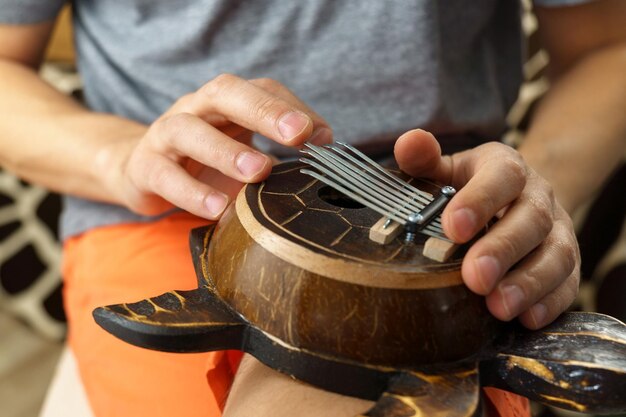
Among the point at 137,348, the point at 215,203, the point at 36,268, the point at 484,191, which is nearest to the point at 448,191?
the point at 484,191

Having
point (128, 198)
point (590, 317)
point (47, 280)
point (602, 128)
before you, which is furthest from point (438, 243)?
point (47, 280)

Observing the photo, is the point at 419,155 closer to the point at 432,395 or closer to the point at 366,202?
the point at 366,202

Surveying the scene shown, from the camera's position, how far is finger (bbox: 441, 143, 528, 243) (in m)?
0.67

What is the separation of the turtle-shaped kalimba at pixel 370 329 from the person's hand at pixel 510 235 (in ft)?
0.08

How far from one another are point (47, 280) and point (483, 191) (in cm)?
148

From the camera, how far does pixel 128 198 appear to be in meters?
1.03

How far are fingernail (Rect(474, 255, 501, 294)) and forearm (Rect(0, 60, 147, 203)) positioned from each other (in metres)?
0.64

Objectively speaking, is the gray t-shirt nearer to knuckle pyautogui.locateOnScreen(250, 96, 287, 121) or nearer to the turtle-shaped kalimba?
knuckle pyautogui.locateOnScreen(250, 96, 287, 121)

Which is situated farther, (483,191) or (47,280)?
(47,280)

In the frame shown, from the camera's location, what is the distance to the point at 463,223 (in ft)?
2.18

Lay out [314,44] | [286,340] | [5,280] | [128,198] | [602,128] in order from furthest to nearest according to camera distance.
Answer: [5,280]
[602,128]
[314,44]
[128,198]
[286,340]

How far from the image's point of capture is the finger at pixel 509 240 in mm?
648

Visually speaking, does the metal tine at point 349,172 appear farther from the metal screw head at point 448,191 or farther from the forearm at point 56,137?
the forearm at point 56,137

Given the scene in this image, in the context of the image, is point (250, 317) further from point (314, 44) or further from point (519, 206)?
point (314, 44)
